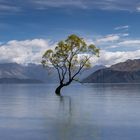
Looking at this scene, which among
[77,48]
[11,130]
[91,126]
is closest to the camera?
[11,130]

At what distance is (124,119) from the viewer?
4266 cm

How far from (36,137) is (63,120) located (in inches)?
445

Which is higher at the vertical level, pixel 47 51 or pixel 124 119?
pixel 47 51

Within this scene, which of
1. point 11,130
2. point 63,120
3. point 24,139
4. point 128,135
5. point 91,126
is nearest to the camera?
point 24,139

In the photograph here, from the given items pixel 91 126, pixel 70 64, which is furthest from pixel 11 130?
pixel 70 64

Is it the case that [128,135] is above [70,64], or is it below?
below

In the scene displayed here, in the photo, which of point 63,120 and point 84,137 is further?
point 63,120

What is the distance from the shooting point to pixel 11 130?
3428 centimetres

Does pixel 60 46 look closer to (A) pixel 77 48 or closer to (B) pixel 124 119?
(A) pixel 77 48

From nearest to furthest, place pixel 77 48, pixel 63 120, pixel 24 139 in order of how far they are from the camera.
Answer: pixel 24 139 < pixel 63 120 < pixel 77 48

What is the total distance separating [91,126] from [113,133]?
173 inches

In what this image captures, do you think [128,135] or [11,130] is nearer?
[128,135]

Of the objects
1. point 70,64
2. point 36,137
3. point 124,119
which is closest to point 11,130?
point 36,137

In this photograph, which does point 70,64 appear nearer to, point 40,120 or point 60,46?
point 60,46
